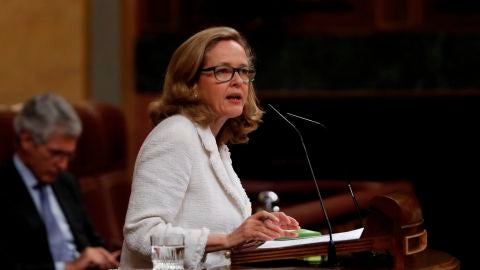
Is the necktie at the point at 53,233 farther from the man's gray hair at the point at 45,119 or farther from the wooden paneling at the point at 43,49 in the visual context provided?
the wooden paneling at the point at 43,49

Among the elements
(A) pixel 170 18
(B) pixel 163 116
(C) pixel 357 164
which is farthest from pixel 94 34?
(B) pixel 163 116

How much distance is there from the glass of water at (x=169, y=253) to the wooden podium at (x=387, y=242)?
0.17 m

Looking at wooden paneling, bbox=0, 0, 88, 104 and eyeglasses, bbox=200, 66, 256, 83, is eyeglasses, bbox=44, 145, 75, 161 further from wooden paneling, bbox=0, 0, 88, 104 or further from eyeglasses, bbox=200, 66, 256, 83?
wooden paneling, bbox=0, 0, 88, 104

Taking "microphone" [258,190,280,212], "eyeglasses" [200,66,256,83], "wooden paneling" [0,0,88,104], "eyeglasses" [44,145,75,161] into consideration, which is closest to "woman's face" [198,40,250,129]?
"eyeglasses" [200,66,256,83]

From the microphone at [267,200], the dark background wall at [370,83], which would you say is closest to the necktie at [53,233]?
the microphone at [267,200]

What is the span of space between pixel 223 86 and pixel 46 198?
1843 mm

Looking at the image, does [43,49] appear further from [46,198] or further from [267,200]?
[267,200]

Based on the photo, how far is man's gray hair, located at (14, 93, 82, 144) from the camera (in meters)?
4.33

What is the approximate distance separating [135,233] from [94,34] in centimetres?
373

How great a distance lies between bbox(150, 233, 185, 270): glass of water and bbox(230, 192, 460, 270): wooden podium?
17cm

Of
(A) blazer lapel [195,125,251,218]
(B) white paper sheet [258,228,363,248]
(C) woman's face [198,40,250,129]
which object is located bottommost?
(B) white paper sheet [258,228,363,248]

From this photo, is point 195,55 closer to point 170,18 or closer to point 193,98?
point 193,98

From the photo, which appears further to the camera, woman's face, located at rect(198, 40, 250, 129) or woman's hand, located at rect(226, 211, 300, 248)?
woman's face, located at rect(198, 40, 250, 129)

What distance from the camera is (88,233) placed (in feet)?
14.8
